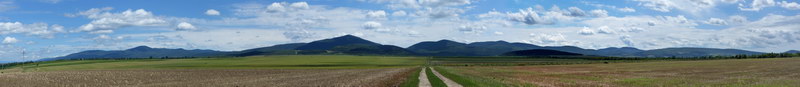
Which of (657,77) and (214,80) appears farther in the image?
(214,80)

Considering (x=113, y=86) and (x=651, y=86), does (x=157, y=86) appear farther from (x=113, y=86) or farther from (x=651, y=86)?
(x=651, y=86)

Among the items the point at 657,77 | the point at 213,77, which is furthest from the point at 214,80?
the point at 657,77

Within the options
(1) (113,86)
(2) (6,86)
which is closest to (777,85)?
(1) (113,86)

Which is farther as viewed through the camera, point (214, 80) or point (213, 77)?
point (213, 77)

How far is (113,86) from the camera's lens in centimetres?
5100

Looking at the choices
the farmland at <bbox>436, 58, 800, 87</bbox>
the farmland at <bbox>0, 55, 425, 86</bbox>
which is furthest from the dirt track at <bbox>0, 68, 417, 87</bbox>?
the farmland at <bbox>436, 58, 800, 87</bbox>

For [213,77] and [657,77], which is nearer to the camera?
[657,77]

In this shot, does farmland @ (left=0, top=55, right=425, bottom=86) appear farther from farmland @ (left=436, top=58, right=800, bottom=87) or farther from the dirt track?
farmland @ (left=436, top=58, right=800, bottom=87)

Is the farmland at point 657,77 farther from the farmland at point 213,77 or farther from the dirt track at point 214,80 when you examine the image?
the farmland at point 213,77

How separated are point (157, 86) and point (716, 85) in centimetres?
3920

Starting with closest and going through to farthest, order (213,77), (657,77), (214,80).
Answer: (657,77)
(214,80)
(213,77)

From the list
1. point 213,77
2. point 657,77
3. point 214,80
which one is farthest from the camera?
point 213,77

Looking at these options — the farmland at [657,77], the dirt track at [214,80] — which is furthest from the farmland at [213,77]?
the farmland at [657,77]

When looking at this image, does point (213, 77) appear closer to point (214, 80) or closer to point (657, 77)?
point (214, 80)
